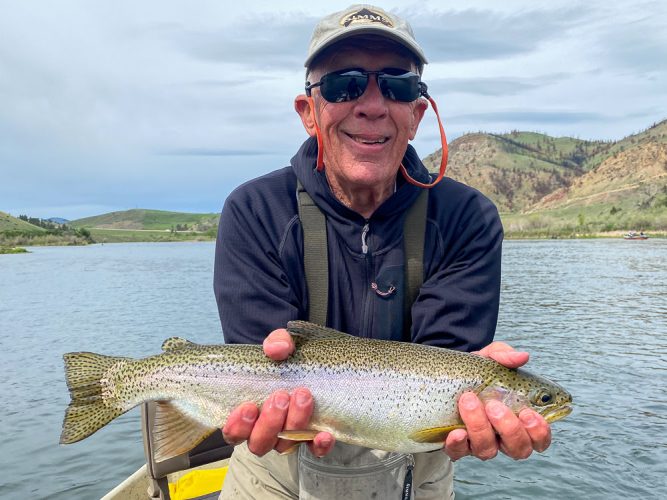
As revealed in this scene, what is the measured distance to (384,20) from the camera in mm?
3213

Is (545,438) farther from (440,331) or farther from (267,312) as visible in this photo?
(267,312)

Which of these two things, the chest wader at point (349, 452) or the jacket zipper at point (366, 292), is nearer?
the chest wader at point (349, 452)

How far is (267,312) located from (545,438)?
1.54m

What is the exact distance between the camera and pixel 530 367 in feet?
48.8

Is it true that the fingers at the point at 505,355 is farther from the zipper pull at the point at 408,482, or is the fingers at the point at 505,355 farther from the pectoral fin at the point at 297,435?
the pectoral fin at the point at 297,435

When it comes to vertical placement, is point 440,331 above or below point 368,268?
below

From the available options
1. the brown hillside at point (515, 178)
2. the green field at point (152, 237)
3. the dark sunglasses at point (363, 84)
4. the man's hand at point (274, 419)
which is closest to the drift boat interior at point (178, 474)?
the man's hand at point (274, 419)

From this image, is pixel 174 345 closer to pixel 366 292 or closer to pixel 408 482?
pixel 366 292

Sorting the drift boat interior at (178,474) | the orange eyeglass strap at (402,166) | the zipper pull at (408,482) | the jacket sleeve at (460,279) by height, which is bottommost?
the drift boat interior at (178,474)

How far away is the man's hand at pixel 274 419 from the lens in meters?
2.79

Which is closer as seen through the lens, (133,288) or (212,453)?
(212,453)

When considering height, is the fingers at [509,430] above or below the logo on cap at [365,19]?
below

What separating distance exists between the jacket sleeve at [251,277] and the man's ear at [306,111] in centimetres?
59

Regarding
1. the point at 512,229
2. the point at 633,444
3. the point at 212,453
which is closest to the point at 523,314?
the point at 633,444
